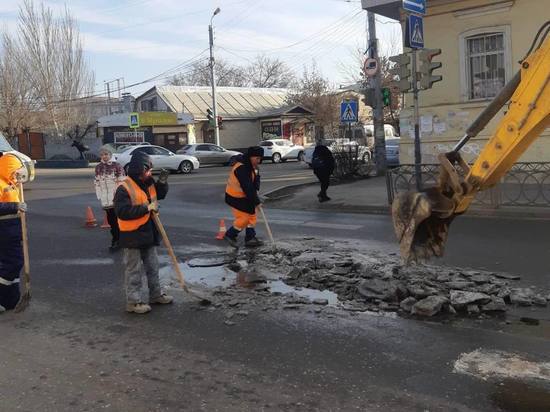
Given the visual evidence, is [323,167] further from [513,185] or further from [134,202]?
[134,202]

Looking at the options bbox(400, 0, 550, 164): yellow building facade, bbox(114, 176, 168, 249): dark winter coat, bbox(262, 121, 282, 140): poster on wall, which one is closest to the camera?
bbox(114, 176, 168, 249): dark winter coat

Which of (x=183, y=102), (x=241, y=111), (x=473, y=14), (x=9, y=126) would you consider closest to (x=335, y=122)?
(x=241, y=111)

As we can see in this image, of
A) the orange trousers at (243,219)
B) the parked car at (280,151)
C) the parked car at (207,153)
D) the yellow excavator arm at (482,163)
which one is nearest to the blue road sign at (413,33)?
the orange trousers at (243,219)

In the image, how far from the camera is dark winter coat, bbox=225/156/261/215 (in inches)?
360

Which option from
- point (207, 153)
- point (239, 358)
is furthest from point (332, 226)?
point (207, 153)

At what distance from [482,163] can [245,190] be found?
5020mm

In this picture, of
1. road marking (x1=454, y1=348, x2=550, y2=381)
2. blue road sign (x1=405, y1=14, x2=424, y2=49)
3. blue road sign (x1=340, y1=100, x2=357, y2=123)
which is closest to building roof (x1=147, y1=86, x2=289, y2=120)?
blue road sign (x1=340, y1=100, x2=357, y2=123)

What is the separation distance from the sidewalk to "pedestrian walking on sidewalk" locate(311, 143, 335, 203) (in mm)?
284

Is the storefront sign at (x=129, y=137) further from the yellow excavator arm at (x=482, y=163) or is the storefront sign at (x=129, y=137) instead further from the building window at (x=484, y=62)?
the yellow excavator arm at (x=482, y=163)

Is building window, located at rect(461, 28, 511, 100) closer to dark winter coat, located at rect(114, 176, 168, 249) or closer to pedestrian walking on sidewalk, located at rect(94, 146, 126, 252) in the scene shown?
pedestrian walking on sidewalk, located at rect(94, 146, 126, 252)

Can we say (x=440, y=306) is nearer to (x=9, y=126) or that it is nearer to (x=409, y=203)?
(x=409, y=203)

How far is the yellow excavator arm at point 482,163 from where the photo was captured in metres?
4.27

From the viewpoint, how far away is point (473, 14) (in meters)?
16.4

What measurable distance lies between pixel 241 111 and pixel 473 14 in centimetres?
3799
